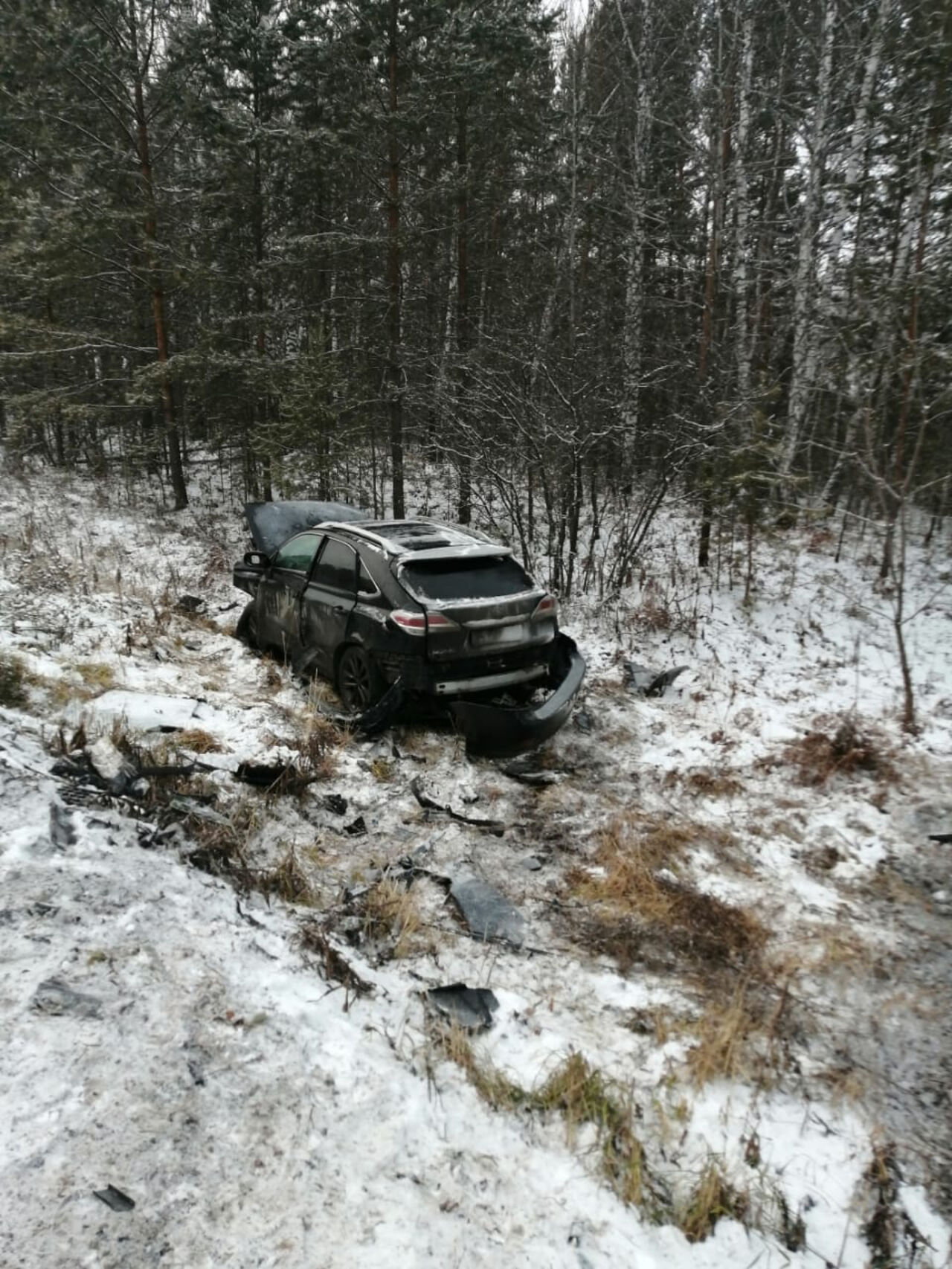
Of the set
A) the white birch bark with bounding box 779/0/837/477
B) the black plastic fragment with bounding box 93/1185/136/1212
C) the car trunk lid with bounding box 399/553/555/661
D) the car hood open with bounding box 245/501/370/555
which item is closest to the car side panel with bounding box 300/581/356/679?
the car trunk lid with bounding box 399/553/555/661

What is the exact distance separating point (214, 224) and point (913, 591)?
16014 mm

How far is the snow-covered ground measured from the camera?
2.21m

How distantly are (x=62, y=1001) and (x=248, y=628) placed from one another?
5860 millimetres

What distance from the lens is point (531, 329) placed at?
12.6 meters

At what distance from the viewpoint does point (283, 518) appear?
1009 centimetres

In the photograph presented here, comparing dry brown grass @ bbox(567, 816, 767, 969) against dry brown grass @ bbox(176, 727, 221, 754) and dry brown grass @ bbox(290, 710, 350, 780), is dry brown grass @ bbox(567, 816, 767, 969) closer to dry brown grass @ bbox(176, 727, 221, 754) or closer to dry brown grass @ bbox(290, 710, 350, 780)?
dry brown grass @ bbox(290, 710, 350, 780)

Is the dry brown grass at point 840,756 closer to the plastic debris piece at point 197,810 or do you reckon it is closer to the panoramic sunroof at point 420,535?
the panoramic sunroof at point 420,535

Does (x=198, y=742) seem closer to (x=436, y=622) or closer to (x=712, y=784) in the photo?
(x=436, y=622)

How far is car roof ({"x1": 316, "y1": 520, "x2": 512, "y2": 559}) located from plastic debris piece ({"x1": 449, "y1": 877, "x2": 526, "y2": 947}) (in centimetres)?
278

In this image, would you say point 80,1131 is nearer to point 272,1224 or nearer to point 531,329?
point 272,1224

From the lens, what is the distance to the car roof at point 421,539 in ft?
19.6

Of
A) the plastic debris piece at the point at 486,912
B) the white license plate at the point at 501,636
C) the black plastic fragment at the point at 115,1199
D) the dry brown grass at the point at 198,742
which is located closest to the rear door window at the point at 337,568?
the white license plate at the point at 501,636

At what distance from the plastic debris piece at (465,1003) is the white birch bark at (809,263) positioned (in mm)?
9313

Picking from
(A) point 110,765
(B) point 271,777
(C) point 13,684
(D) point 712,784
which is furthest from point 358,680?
(D) point 712,784
